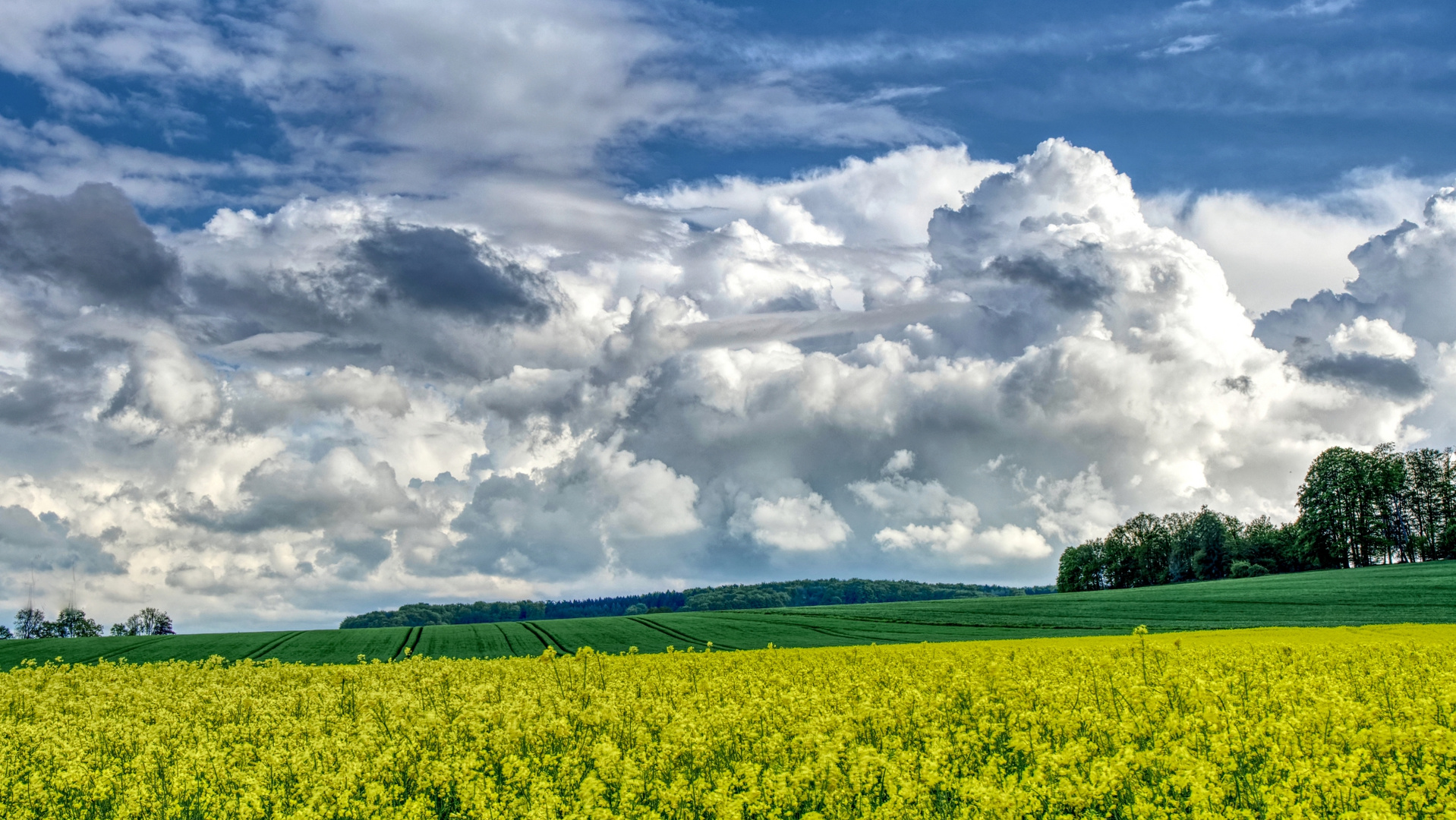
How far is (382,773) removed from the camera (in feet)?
41.1

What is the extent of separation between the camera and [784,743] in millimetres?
12352

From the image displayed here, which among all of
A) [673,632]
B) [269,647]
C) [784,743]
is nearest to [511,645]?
[673,632]

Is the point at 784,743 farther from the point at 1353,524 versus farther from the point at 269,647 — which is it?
the point at 1353,524

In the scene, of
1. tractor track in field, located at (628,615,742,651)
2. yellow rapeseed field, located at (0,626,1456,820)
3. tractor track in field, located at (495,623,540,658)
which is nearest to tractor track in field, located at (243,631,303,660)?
tractor track in field, located at (495,623,540,658)

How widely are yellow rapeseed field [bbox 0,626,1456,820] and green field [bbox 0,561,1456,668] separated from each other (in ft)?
108

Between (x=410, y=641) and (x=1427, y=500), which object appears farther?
Result: (x=1427, y=500)

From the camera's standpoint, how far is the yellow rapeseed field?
Answer: 990 cm

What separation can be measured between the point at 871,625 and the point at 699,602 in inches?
3297

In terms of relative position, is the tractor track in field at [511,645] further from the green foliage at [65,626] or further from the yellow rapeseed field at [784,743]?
the green foliage at [65,626]

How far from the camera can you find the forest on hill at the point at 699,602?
5044 inches

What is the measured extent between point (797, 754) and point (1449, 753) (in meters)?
7.98

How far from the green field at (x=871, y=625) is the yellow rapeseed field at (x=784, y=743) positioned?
108 ft

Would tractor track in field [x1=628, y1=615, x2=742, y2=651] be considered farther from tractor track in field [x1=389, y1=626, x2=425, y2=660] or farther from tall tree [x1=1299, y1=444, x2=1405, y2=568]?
tall tree [x1=1299, y1=444, x2=1405, y2=568]

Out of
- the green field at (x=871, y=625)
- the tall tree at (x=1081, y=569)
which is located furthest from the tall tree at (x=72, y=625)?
the tall tree at (x=1081, y=569)
